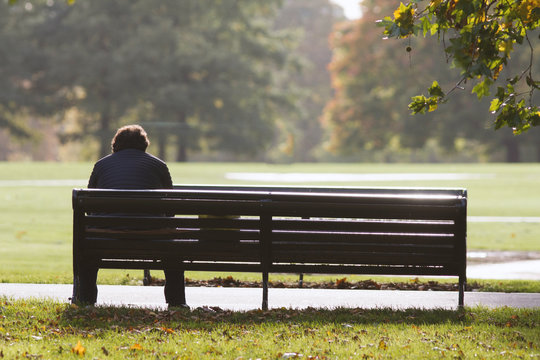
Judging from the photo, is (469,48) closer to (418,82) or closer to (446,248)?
(446,248)

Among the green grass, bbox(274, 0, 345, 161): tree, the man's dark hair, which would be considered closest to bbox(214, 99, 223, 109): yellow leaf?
bbox(274, 0, 345, 161): tree

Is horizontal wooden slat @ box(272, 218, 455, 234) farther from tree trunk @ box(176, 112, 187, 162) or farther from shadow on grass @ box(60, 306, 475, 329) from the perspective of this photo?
tree trunk @ box(176, 112, 187, 162)

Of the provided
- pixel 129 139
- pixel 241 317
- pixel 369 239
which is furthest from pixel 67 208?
pixel 369 239

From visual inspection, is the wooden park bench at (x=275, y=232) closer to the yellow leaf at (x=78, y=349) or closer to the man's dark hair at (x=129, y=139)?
the man's dark hair at (x=129, y=139)

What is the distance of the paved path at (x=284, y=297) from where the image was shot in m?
7.48

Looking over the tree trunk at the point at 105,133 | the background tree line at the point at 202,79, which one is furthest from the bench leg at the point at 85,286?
the tree trunk at the point at 105,133

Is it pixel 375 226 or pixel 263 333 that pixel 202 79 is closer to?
pixel 375 226

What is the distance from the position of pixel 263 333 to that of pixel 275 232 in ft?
3.59

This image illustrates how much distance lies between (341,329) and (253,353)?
96 centimetres

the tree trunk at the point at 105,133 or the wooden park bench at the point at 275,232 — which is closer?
the wooden park bench at the point at 275,232

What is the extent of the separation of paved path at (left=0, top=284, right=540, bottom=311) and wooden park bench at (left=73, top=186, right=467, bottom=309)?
520mm

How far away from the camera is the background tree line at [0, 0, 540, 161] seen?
52.3m

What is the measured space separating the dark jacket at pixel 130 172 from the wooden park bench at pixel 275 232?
0.29 meters

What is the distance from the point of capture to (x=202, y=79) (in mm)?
55938
